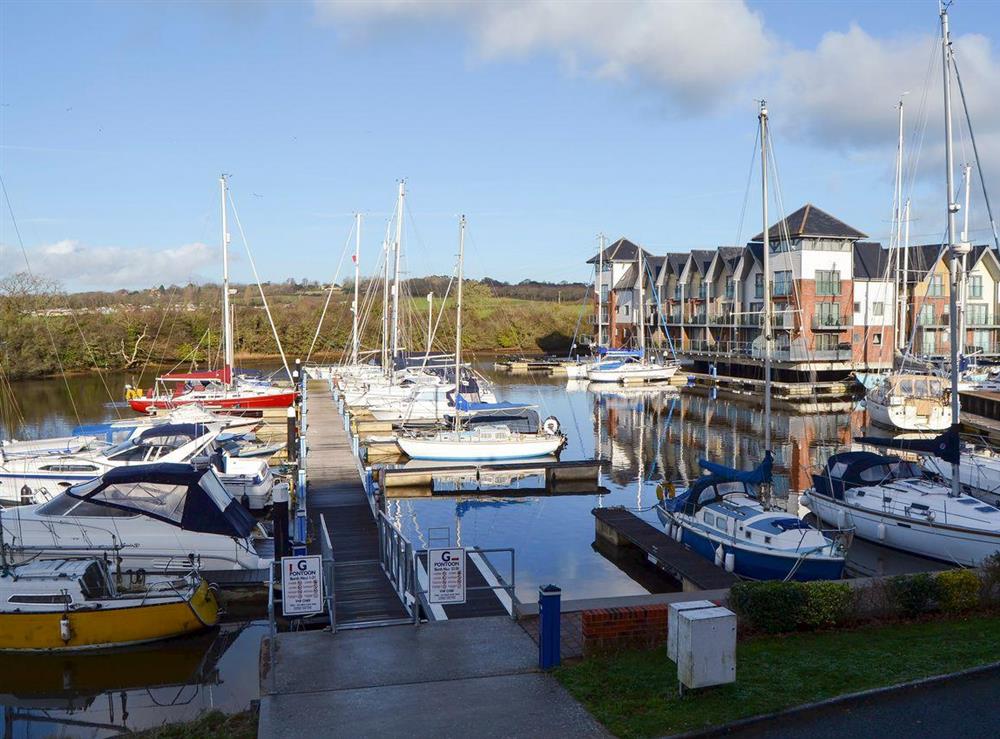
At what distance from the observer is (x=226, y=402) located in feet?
152

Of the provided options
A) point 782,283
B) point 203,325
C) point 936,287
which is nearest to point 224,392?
point 782,283

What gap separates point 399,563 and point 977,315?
70153 mm

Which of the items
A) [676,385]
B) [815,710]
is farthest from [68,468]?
[676,385]

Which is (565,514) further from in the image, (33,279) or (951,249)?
(33,279)

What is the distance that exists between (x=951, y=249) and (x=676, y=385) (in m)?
49.9

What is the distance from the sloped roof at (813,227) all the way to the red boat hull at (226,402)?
38863 millimetres

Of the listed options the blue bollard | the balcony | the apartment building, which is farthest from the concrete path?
the balcony

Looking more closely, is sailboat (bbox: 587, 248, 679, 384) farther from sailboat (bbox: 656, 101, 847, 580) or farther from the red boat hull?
sailboat (bbox: 656, 101, 847, 580)

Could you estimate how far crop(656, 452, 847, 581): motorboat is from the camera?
715 inches

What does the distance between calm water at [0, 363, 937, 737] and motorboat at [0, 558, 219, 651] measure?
0.33 meters

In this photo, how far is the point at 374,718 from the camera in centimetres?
946

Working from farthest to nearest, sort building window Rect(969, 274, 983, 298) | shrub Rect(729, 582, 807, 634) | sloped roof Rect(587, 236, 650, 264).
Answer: sloped roof Rect(587, 236, 650, 264) → building window Rect(969, 274, 983, 298) → shrub Rect(729, 582, 807, 634)

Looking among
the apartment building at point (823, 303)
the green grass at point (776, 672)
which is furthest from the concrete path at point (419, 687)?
the apartment building at point (823, 303)

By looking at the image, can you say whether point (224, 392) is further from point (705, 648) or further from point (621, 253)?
point (621, 253)
